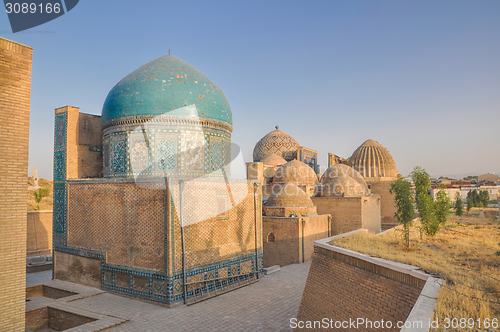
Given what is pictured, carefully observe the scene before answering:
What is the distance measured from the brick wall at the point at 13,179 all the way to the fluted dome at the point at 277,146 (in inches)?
732

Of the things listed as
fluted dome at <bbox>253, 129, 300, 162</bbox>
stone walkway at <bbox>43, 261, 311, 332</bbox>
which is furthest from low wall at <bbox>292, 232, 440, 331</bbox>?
fluted dome at <bbox>253, 129, 300, 162</bbox>

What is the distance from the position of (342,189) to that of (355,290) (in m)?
11.0

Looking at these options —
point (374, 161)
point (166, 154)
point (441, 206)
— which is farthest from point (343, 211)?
point (374, 161)

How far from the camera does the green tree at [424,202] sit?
27.2 ft

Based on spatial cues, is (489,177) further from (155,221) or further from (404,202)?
(155,221)

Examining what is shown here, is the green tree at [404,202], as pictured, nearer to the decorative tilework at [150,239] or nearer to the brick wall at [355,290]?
the brick wall at [355,290]

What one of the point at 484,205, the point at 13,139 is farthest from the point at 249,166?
the point at 484,205

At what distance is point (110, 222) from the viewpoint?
7879 mm

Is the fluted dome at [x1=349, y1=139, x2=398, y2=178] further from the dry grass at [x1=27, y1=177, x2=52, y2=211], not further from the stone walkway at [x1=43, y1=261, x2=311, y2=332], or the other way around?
the dry grass at [x1=27, y1=177, x2=52, y2=211]

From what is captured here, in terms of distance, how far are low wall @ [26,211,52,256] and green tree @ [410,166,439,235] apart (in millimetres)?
13235

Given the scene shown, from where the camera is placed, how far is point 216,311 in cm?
678

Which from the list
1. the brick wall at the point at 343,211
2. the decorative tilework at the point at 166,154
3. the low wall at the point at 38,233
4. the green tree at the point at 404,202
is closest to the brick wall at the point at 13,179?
the decorative tilework at the point at 166,154

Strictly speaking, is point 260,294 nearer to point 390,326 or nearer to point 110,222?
point 110,222

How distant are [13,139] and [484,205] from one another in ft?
119
